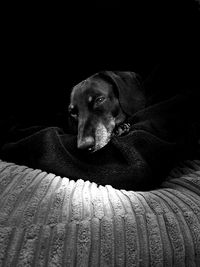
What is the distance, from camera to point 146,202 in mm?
758

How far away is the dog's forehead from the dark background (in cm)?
10

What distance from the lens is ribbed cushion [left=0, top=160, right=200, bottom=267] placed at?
2.10 feet

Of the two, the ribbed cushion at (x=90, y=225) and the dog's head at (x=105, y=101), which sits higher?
the dog's head at (x=105, y=101)

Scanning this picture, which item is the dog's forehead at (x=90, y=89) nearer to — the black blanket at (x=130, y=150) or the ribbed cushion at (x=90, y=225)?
the black blanket at (x=130, y=150)

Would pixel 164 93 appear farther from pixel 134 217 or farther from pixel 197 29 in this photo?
pixel 134 217

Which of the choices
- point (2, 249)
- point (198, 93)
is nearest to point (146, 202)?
point (2, 249)

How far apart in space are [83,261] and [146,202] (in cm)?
22

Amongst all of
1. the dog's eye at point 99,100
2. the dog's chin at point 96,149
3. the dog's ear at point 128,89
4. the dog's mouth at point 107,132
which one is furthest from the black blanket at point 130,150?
the dog's eye at point 99,100

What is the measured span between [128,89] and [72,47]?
309 millimetres

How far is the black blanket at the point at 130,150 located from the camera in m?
0.88

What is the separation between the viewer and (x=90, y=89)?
1403mm

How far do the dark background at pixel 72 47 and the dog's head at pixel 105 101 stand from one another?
0.10 meters

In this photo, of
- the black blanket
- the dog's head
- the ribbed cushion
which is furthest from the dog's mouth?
the ribbed cushion

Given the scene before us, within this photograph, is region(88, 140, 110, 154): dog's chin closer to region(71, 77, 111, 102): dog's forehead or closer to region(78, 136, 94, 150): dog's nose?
region(78, 136, 94, 150): dog's nose
